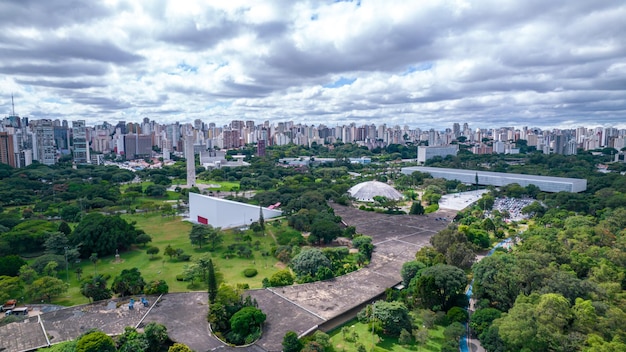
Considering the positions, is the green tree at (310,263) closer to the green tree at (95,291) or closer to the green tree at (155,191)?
the green tree at (95,291)

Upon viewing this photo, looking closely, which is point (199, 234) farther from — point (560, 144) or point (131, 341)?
point (560, 144)

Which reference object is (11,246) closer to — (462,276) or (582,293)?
(462,276)

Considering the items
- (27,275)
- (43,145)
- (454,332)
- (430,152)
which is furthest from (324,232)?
(43,145)

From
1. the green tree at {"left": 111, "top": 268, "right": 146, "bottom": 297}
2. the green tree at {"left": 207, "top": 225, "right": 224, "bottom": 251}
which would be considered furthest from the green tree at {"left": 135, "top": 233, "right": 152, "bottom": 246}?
the green tree at {"left": 111, "top": 268, "right": 146, "bottom": 297}

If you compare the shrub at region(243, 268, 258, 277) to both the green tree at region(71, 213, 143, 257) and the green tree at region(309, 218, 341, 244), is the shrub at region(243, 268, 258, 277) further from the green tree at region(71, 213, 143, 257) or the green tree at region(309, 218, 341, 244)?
the green tree at region(71, 213, 143, 257)

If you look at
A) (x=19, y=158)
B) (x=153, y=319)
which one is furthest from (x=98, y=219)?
(x=19, y=158)

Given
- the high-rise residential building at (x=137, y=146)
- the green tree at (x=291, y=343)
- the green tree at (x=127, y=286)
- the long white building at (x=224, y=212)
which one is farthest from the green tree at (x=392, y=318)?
the high-rise residential building at (x=137, y=146)
